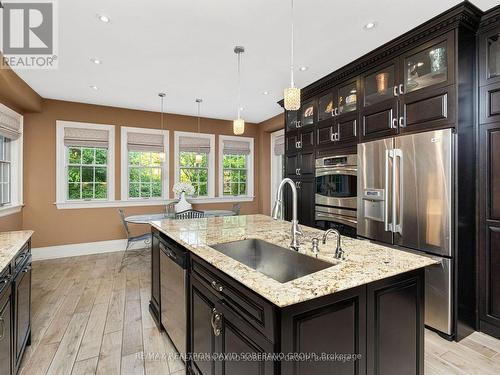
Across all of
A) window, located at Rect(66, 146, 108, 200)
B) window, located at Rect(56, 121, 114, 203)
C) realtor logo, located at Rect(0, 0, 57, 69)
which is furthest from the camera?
window, located at Rect(66, 146, 108, 200)

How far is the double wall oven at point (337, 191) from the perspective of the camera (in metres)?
3.16

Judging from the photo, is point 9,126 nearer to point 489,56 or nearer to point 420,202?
Answer: point 420,202

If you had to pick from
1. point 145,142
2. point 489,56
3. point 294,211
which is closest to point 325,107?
point 489,56

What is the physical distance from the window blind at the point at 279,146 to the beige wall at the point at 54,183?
2.74 m

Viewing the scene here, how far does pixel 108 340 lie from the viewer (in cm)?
226

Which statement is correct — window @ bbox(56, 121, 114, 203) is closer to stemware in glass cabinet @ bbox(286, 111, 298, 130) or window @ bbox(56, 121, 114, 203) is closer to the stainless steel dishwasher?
stemware in glass cabinet @ bbox(286, 111, 298, 130)

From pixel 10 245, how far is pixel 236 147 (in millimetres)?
4807

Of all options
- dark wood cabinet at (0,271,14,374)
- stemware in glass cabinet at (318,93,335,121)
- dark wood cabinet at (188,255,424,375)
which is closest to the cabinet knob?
dark wood cabinet at (0,271,14,374)

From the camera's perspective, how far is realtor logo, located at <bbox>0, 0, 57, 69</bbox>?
2158 millimetres

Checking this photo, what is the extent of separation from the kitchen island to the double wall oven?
1535 millimetres

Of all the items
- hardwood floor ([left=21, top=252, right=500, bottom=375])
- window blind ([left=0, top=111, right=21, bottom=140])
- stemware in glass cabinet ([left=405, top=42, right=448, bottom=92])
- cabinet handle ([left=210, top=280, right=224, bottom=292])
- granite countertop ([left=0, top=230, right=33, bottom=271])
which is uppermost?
stemware in glass cabinet ([left=405, top=42, right=448, bottom=92])

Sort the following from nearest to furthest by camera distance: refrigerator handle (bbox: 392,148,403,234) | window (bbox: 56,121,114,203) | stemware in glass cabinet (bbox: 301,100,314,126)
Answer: refrigerator handle (bbox: 392,148,403,234)
stemware in glass cabinet (bbox: 301,100,314,126)
window (bbox: 56,121,114,203)

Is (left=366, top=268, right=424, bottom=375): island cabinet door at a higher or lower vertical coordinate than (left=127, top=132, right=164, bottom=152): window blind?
lower

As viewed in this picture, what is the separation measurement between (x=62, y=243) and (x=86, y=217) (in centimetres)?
57
